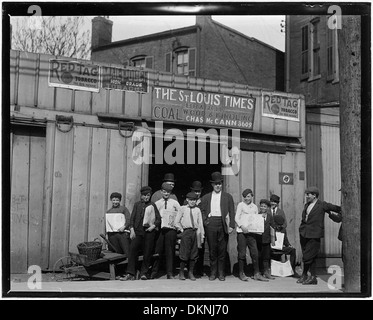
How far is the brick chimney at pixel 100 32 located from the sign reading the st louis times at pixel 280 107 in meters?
13.9

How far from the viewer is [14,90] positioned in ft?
26.0

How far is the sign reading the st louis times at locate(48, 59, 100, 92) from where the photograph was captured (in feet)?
26.6

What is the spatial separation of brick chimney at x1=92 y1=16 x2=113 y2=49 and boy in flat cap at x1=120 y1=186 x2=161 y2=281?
600 inches

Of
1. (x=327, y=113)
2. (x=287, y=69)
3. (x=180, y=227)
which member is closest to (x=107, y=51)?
(x=287, y=69)

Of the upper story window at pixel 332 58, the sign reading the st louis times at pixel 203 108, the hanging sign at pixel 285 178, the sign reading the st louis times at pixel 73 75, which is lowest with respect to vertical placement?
the hanging sign at pixel 285 178

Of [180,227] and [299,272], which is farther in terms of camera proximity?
[299,272]

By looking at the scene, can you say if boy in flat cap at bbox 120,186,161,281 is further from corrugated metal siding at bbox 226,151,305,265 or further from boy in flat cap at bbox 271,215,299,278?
boy in flat cap at bbox 271,215,299,278

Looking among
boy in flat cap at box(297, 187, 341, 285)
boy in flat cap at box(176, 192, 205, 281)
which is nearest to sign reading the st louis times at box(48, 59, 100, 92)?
boy in flat cap at box(176, 192, 205, 281)

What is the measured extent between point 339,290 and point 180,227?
101 inches

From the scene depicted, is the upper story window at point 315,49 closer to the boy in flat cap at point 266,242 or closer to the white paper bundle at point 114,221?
the boy in flat cap at point 266,242

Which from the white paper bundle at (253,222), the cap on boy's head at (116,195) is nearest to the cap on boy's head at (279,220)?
the white paper bundle at (253,222)

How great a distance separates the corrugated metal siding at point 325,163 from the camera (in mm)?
9867

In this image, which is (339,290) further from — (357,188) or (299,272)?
(299,272)
